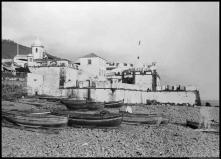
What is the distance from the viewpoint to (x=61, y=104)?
3045cm

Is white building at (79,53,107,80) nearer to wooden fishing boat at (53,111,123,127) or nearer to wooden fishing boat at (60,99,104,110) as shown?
wooden fishing boat at (60,99,104,110)

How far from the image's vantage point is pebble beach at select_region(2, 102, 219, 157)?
39.2ft

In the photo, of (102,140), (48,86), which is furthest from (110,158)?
(48,86)

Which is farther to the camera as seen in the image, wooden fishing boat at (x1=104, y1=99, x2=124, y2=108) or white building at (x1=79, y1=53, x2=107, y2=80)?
white building at (x1=79, y1=53, x2=107, y2=80)

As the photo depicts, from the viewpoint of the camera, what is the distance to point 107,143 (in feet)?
47.2

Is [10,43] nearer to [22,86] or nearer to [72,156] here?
[22,86]

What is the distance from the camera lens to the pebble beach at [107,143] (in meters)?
12.0

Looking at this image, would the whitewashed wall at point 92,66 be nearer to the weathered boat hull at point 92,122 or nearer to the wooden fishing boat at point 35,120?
the weathered boat hull at point 92,122

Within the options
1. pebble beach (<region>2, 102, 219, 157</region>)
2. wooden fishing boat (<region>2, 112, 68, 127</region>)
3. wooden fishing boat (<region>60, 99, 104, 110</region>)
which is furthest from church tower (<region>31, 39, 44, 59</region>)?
pebble beach (<region>2, 102, 219, 157</region>)

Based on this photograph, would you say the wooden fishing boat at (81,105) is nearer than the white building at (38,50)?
Yes

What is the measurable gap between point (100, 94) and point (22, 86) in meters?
10.8

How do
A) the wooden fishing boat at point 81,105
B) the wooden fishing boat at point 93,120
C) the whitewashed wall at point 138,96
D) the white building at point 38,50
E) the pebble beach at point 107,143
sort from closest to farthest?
the pebble beach at point 107,143 → the wooden fishing boat at point 93,120 → the wooden fishing boat at point 81,105 → the whitewashed wall at point 138,96 → the white building at point 38,50

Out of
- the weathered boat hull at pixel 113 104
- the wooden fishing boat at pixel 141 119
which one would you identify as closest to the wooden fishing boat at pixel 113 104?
the weathered boat hull at pixel 113 104

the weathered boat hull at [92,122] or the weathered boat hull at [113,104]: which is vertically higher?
the weathered boat hull at [113,104]
